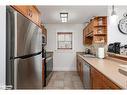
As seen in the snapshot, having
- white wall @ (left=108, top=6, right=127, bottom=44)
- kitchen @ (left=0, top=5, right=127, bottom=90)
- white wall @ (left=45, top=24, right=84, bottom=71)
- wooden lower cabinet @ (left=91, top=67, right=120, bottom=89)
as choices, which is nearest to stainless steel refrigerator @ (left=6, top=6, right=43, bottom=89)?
kitchen @ (left=0, top=5, right=127, bottom=90)

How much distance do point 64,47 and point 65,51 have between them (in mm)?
245

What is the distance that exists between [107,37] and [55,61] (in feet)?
11.5

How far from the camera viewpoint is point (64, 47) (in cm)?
830

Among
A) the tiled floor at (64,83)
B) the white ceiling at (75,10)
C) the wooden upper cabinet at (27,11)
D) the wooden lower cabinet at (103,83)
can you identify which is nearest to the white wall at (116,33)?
the white ceiling at (75,10)

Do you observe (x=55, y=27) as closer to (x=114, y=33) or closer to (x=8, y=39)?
(x=114, y=33)

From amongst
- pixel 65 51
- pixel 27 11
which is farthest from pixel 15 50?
pixel 65 51

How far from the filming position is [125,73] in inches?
71.9

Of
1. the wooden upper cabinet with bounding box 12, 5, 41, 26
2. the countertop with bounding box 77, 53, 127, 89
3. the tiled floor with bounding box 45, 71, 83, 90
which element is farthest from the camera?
the tiled floor with bounding box 45, 71, 83, 90

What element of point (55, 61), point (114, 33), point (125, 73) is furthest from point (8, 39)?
point (55, 61)

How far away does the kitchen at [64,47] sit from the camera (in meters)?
1.58

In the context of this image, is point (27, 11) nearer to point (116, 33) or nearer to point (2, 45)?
point (2, 45)

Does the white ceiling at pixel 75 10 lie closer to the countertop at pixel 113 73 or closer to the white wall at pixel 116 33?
the white wall at pixel 116 33

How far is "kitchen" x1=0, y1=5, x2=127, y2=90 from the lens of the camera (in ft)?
5.17

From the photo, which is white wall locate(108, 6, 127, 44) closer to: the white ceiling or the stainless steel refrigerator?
the white ceiling
